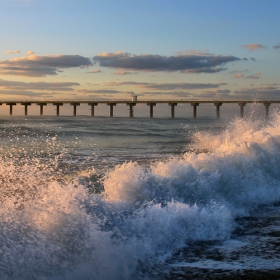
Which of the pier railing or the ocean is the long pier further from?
the ocean

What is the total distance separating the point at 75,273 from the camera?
4125 mm

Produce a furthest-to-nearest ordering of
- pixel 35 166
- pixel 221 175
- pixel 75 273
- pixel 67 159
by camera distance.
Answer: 1. pixel 67 159
2. pixel 35 166
3. pixel 221 175
4. pixel 75 273

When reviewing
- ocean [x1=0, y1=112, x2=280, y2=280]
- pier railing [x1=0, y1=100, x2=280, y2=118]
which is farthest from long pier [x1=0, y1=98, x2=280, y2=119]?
ocean [x1=0, y1=112, x2=280, y2=280]

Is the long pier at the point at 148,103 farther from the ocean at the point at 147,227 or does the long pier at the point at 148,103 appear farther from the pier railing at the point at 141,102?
the ocean at the point at 147,227

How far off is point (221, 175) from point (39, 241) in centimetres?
504

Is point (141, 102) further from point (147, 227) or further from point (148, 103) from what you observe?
point (147, 227)

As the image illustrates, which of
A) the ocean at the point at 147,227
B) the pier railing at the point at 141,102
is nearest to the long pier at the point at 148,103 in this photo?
the pier railing at the point at 141,102

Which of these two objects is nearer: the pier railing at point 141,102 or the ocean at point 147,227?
the ocean at point 147,227

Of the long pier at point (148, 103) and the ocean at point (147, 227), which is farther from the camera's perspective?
the long pier at point (148, 103)

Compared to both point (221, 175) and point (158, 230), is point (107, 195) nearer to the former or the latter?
point (158, 230)

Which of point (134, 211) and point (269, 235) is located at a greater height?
point (134, 211)

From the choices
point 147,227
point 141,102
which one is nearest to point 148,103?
point 141,102

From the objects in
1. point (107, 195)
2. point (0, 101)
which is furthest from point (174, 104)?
point (107, 195)

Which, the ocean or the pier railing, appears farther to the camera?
the pier railing
